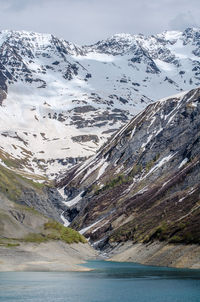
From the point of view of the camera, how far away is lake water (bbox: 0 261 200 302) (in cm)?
8556

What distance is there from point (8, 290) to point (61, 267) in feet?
153

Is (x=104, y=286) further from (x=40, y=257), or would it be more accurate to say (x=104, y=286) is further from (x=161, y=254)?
(x=40, y=257)

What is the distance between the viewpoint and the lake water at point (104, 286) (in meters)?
85.6

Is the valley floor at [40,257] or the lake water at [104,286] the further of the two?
the valley floor at [40,257]

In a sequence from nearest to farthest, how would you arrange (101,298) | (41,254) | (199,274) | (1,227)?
(101,298) → (199,274) → (41,254) → (1,227)

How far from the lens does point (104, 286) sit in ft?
327

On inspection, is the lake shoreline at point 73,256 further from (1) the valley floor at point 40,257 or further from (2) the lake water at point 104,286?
(2) the lake water at point 104,286

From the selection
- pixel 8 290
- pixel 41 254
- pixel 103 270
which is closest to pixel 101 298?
pixel 8 290

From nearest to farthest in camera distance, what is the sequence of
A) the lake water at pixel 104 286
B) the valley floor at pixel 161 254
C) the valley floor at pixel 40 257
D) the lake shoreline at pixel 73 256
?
the lake water at pixel 104 286
the valley floor at pixel 161 254
the lake shoreline at pixel 73 256
the valley floor at pixel 40 257

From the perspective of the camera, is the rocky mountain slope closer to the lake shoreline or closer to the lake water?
the lake shoreline

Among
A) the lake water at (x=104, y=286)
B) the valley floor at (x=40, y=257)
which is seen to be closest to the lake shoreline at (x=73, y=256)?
the valley floor at (x=40, y=257)

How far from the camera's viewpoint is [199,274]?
107062mm

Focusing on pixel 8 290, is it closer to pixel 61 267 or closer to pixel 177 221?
pixel 61 267

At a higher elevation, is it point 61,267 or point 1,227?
point 1,227
